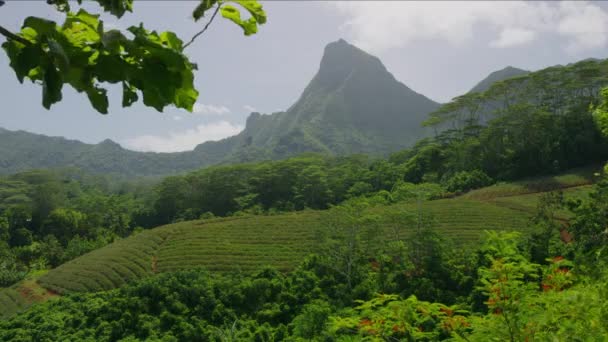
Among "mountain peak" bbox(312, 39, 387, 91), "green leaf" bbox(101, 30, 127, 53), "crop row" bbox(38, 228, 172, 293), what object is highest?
"mountain peak" bbox(312, 39, 387, 91)

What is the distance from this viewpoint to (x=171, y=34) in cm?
109

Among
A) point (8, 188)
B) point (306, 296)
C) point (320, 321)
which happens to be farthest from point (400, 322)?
point (8, 188)

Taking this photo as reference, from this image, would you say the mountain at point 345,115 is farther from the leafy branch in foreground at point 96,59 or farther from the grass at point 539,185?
the leafy branch in foreground at point 96,59

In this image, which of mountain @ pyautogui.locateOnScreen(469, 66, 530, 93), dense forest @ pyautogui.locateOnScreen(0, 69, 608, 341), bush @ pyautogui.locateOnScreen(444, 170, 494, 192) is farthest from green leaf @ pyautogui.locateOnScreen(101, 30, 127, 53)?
mountain @ pyautogui.locateOnScreen(469, 66, 530, 93)

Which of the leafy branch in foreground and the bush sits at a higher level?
the leafy branch in foreground

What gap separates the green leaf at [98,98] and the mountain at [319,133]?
124 meters

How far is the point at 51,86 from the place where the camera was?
100 centimetres

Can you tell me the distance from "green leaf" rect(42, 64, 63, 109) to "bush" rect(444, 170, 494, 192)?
4032 cm

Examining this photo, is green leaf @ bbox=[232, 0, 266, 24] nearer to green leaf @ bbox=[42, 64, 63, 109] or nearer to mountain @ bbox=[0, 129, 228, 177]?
green leaf @ bbox=[42, 64, 63, 109]

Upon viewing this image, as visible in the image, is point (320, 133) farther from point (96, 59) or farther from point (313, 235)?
point (96, 59)

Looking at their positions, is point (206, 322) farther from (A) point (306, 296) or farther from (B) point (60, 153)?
(B) point (60, 153)

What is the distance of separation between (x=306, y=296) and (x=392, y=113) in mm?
146930

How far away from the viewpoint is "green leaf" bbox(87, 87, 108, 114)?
111cm

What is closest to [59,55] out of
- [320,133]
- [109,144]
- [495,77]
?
[320,133]
